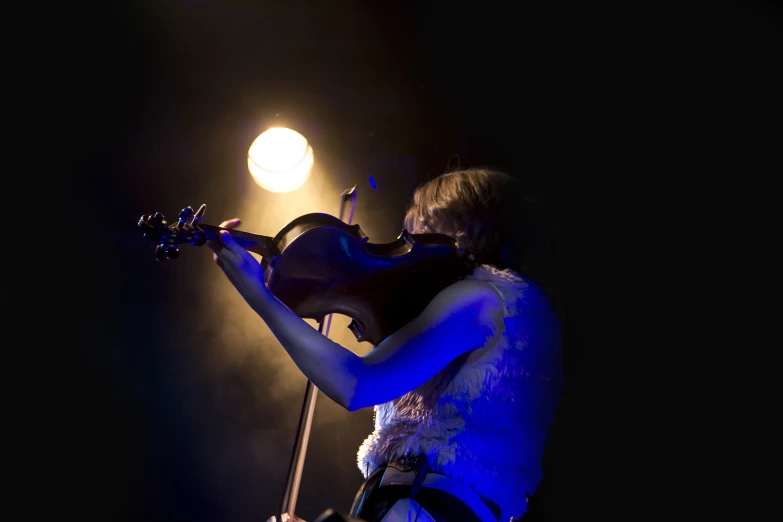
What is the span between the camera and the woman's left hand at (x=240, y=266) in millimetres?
992

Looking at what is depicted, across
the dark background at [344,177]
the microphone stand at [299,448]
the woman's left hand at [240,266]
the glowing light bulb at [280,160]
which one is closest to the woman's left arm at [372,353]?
the woman's left hand at [240,266]

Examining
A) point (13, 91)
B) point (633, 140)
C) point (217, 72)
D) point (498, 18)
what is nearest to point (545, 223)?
point (633, 140)

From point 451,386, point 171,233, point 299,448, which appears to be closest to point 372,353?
point 451,386

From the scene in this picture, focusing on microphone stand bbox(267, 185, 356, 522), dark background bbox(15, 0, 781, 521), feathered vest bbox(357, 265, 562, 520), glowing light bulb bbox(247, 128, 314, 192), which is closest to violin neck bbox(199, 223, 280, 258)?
feathered vest bbox(357, 265, 562, 520)

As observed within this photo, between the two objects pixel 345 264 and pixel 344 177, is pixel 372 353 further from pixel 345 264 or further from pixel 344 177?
pixel 344 177

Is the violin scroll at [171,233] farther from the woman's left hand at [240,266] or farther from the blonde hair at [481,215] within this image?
the blonde hair at [481,215]

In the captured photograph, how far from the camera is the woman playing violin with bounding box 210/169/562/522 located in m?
0.99

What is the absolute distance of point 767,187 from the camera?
1.06m

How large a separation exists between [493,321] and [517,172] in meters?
0.67

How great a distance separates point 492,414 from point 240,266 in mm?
545

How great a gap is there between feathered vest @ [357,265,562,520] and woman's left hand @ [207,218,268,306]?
15.6 inches

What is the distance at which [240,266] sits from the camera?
99 cm

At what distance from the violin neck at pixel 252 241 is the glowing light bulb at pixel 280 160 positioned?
40.6 inches

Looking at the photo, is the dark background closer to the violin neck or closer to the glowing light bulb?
the glowing light bulb
